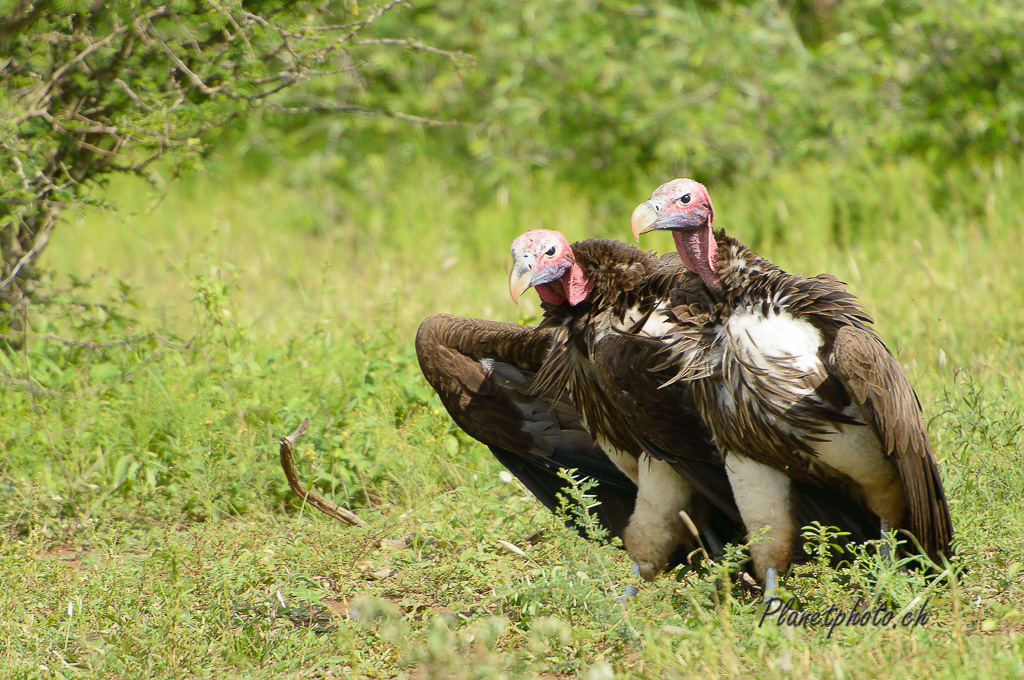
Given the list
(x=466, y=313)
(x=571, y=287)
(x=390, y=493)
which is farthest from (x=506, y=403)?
(x=466, y=313)

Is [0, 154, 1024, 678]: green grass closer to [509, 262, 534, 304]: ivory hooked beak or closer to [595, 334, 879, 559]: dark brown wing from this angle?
[595, 334, 879, 559]: dark brown wing

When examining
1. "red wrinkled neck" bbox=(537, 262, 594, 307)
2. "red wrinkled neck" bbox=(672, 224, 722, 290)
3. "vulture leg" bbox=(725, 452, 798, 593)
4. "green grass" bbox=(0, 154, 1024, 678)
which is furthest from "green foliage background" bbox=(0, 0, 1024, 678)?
"red wrinkled neck" bbox=(672, 224, 722, 290)

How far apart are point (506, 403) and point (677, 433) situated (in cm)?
69

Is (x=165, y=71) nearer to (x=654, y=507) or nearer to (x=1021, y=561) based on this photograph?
(x=654, y=507)

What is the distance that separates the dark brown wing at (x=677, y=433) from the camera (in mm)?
2891

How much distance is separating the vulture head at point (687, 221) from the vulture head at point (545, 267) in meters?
0.22

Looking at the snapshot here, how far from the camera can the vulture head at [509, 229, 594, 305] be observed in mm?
2881

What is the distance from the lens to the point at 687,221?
2826mm

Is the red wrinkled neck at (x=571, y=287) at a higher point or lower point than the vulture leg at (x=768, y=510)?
higher

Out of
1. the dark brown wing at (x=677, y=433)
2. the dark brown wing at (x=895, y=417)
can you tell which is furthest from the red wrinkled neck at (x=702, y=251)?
the dark brown wing at (x=895, y=417)

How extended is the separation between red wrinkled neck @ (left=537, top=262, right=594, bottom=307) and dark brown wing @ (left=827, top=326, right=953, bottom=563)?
2.47 ft

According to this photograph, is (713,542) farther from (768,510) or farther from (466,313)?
(466,313)

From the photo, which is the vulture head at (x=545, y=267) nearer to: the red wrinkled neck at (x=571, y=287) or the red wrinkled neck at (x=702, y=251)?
the red wrinkled neck at (x=571, y=287)

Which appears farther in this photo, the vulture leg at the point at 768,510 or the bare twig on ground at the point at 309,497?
the bare twig on ground at the point at 309,497
